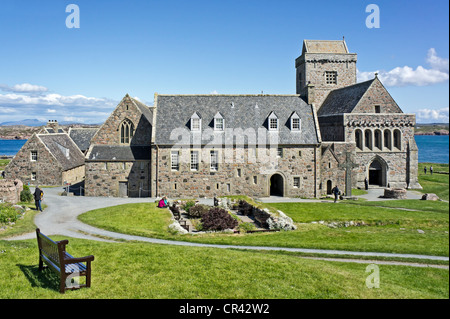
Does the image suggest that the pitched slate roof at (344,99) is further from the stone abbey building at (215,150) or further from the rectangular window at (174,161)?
the rectangular window at (174,161)

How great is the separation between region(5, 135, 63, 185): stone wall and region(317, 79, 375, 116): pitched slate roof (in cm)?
4061

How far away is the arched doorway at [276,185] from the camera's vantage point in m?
43.8

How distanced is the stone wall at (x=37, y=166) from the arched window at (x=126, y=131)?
12.1 metres

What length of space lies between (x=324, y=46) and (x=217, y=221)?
5145 cm

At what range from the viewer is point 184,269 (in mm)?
12875

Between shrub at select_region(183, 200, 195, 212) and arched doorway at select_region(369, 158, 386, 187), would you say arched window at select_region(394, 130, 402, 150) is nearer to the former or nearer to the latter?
arched doorway at select_region(369, 158, 386, 187)

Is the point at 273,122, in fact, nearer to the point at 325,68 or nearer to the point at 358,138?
the point at 358,138

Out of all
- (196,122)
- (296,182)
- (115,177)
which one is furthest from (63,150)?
(296,182)

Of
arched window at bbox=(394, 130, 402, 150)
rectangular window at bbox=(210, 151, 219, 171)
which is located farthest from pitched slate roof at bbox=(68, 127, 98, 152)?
arched window at bbox=(394, 130, 402, 150)

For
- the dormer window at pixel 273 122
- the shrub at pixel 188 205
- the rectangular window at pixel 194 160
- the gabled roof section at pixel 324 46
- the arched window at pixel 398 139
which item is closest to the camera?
the shrub at pixel 188 205

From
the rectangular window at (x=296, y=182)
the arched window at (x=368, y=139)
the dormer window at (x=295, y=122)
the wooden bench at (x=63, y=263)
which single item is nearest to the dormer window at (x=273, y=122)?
the dormer window at (x=295, y=122)

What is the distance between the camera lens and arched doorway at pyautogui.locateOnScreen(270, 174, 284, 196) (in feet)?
144

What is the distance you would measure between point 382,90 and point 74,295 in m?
50.5
